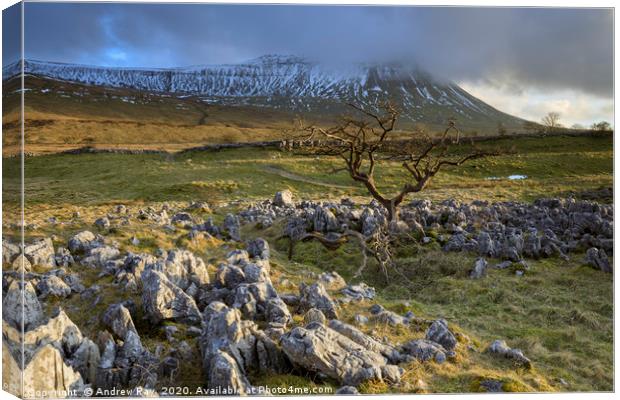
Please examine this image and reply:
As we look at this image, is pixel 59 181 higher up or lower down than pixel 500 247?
lower down

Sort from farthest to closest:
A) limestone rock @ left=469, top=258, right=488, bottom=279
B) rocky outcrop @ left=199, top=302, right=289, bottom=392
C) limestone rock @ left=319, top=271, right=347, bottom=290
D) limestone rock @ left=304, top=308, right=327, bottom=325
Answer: limestone rock @ left=469, top=258, right=488, bottom=279
limestone rock @ left=319, top=271, right=347, bottom=290
limestone rock @ left=304, top=308, right=327, bottom=325
rocky outcrop @ left=199, top=302, right=289, bottom=392

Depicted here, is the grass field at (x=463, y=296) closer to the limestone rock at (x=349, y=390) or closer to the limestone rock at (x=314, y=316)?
the limestone rock at (x=349, y=390)

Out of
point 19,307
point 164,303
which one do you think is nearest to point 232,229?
point 164,303

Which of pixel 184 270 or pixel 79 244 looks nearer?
pixel 184 270

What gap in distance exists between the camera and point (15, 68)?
804 centimetres

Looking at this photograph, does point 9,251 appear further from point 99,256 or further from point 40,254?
point 99,256

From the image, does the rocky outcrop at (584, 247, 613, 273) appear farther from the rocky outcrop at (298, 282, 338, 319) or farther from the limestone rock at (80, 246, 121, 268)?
the limestone rock at (80, 246, 121, 268)

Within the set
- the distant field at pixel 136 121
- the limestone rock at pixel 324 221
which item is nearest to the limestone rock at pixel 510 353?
the limestone rock at pixel 324 221

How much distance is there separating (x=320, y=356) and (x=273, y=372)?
929mm

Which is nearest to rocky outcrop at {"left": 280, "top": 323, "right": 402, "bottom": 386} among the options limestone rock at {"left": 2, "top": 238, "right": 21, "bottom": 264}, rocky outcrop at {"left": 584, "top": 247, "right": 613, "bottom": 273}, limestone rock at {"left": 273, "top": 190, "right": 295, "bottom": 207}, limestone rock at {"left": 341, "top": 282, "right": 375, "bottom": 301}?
limestone rock at {"left": 341, "top": 282, "right": 375, "bottom": 301}

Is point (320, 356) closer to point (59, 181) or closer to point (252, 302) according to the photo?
point (252, 302)

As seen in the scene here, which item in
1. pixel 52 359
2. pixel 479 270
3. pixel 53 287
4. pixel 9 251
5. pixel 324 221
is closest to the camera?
pixel 52 359

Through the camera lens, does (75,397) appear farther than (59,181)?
No

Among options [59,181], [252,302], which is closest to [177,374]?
[252,302]
